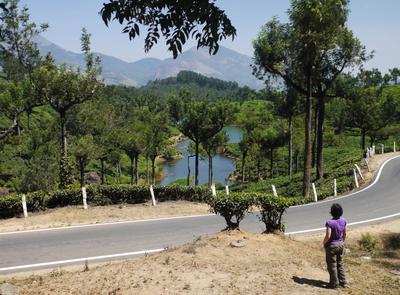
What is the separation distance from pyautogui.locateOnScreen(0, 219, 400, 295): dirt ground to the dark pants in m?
0.20

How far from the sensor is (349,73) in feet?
96.3

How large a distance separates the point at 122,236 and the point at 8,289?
6870 mm

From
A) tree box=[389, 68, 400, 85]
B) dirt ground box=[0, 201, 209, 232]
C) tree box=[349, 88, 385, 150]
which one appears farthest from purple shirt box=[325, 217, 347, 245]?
tree box=[389, 68, 400, 85]

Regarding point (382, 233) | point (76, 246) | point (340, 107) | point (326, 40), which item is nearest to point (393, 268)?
point (382, 233)

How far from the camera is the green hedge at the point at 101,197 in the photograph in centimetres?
1883

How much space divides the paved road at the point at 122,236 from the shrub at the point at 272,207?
368 cm

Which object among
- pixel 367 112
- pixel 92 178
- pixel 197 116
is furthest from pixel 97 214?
pixel 367 112

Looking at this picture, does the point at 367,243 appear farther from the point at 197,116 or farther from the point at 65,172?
the point at 197,116

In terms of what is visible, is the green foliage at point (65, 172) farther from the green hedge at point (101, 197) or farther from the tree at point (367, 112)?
the tree at point (367, 112)

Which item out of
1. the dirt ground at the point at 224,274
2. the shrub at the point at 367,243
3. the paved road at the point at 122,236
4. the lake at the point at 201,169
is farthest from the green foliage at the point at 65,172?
the lake at the point at 201,169

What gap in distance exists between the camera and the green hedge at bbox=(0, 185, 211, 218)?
1883cm

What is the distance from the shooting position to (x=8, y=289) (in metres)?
8.96

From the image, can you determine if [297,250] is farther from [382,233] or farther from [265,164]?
[265,164]

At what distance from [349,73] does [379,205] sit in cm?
1082
